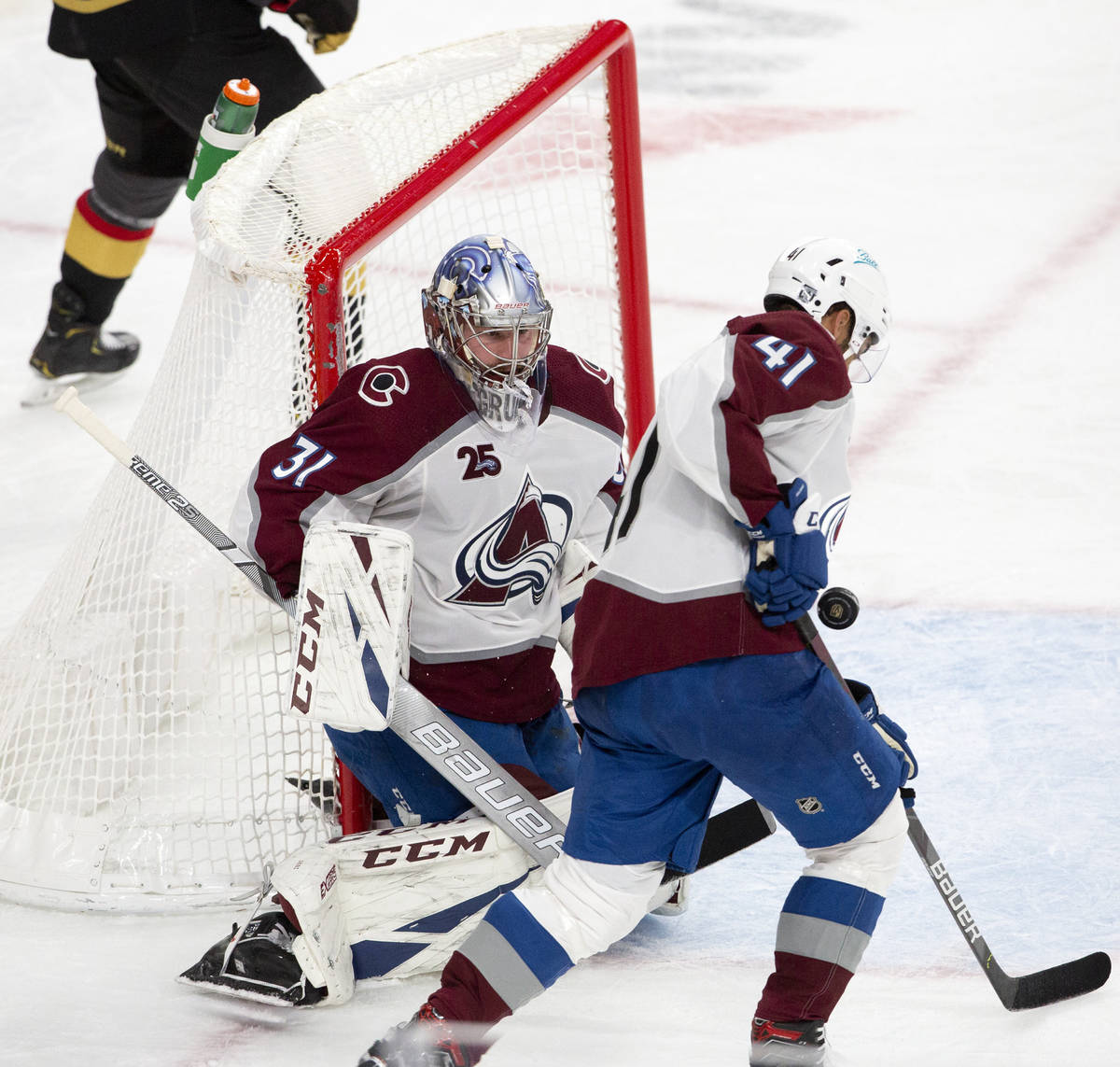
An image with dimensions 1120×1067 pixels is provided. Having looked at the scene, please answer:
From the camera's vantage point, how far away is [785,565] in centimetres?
171

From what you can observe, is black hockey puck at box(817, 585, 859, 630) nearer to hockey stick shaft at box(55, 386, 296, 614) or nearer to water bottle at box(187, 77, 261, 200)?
hockey stick shaft at box(55, 386, 296, 614)

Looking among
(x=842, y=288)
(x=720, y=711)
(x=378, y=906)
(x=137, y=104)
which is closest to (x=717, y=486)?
(x=720, y=711)

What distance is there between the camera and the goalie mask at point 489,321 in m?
2.04

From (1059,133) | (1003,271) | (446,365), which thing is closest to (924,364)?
(1003,271)

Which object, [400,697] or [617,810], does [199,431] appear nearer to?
[400,697]

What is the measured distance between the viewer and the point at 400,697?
6.75ft

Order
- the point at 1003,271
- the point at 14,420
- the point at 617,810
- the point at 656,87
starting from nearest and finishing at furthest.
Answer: the point at 617,810 < the point at 14,420 < the point at 1003,271 < the point at 656,87

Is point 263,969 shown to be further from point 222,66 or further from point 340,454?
point 222,66

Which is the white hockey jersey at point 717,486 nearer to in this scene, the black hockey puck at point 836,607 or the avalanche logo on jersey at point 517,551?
the black hockey puck at point 836,607

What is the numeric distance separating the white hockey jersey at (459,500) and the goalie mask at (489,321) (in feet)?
0.10

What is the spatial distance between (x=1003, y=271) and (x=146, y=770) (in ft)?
10.3

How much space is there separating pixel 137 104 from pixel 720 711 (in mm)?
2562

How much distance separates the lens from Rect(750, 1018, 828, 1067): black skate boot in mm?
1848

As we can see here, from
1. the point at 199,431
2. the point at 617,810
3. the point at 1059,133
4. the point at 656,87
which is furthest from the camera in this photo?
the point at 656,87
